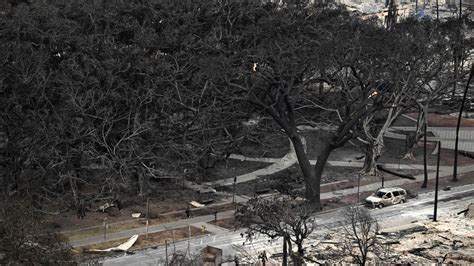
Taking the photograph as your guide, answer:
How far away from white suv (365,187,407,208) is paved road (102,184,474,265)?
49cm

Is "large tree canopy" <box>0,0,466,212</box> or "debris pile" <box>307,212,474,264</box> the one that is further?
"large tree canopy" <box>0,0,466,212</box>

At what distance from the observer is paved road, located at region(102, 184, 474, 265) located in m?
40.7

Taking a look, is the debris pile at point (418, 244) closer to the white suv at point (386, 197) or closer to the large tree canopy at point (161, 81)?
the white suv at point (386, 197)

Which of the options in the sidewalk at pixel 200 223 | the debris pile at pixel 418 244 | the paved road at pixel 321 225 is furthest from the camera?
the sidewalk at pixel 200 223

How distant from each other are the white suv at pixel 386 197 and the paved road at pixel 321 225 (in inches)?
19.1

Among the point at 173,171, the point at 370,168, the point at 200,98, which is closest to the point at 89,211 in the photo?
the point at 173,171

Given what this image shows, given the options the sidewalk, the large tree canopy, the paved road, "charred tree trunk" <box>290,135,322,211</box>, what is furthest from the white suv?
the large tree canopy

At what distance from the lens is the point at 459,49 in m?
77.4

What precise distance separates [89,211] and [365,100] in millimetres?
19670

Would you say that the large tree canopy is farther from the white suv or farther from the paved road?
the paved road

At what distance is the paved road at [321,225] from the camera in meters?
40.7

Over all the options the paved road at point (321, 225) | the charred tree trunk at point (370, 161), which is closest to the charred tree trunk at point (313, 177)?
the paved road at point (321, 225)

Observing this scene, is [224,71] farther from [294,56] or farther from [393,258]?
[393,258]

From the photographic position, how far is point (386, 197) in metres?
52.4
